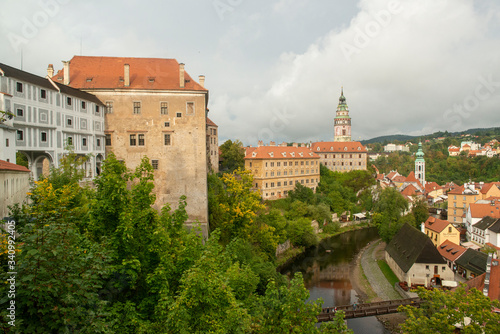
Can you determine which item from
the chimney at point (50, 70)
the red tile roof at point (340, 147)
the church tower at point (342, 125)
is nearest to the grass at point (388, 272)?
the chimney at point (50, 70)

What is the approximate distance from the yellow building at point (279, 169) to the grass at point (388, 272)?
67.6 ft

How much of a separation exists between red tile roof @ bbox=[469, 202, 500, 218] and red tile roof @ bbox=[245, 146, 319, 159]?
25102 mm

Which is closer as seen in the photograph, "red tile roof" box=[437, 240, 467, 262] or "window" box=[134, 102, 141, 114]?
"window" box=[134, 102, 141, 114]

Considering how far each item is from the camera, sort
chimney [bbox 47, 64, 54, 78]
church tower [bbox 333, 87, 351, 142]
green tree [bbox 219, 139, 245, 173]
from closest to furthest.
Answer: chimney [bbox 47, 64, 54, 78]
green tree [bbox 219, 139, 245, 173]
church tower [bbox 333, 87, 351, 142]

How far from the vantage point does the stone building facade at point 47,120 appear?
57.0 feet

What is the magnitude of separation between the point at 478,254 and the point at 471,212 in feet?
50.4

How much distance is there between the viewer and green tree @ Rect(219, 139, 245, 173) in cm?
4719

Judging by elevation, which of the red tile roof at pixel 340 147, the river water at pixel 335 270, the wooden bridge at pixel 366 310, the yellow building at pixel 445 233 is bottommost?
the river water at pixel 335 270

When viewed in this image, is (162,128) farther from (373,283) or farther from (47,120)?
(373,283)

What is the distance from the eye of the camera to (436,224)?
3609 centimetres


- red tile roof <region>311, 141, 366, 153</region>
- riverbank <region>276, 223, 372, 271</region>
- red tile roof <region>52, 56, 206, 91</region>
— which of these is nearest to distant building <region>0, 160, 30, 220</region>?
red tile roof <region>52, 56, 206, 91</region>

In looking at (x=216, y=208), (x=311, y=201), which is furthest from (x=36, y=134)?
(x=311, y=201)

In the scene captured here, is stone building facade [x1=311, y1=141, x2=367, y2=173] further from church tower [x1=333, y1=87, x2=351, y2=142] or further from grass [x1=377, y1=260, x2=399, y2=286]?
grass [x1=377, y1=260, x2=399, y2=286]

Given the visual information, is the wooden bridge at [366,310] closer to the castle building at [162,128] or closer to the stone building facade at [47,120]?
the castle building at [162,128]
